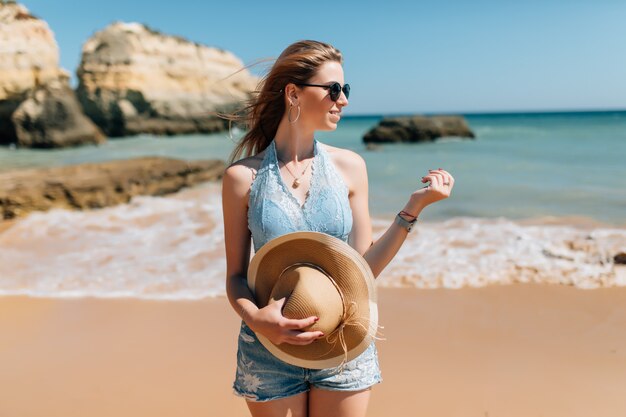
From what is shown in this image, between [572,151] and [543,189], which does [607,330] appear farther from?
[572,151]

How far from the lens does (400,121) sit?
99.5ft

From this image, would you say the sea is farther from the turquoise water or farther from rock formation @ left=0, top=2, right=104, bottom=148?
rock formation @ left=0, top=2, right=104, bottom=148

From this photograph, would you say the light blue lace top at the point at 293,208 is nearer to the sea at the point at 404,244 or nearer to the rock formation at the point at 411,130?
the sea at the point at 404,244

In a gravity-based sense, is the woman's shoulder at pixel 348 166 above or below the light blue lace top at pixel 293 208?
above

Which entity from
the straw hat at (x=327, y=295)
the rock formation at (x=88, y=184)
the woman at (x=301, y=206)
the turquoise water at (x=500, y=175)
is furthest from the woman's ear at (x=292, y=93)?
the rock formation at (x=88, y=184)

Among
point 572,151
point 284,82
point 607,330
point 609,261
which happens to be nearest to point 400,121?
point 572,151

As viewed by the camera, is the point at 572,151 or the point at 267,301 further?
the point at 572,151

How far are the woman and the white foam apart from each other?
163 inches

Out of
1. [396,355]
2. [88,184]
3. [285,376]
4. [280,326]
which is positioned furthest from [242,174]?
[88,184]

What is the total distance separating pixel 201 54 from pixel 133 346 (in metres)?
50.3

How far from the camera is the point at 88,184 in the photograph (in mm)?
10820

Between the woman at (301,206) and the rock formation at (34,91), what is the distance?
30.7m

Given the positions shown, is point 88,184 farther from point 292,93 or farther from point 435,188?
point 435,188

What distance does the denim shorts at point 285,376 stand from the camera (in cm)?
220
